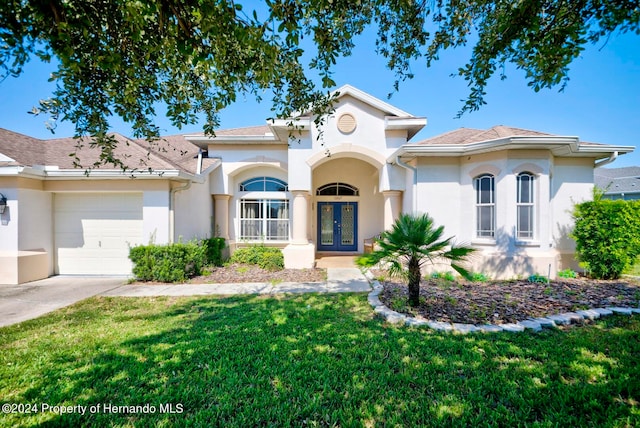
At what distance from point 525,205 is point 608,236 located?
246cm

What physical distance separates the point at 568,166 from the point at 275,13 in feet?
39.5

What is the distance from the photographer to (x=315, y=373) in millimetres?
3598

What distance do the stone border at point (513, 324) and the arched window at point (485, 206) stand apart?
4.07m

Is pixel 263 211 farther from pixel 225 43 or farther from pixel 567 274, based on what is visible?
pixel 567 274

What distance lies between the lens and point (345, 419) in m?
2.80

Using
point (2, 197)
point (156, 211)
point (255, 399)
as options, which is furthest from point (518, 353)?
point (2, 197)

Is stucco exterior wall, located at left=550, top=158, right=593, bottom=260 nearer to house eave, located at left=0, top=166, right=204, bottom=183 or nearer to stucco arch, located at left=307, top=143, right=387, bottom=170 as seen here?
stucco arch, located at left=307, top=143, right=387, bottom=170

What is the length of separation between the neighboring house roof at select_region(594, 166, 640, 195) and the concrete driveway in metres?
32.8

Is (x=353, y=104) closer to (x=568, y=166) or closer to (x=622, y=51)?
(x=622, y=51)

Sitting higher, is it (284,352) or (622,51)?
(622,51)

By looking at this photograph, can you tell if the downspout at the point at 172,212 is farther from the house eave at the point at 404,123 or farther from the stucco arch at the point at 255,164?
the house eave at the point at 404,123

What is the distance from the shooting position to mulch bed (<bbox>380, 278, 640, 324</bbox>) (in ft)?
18.7

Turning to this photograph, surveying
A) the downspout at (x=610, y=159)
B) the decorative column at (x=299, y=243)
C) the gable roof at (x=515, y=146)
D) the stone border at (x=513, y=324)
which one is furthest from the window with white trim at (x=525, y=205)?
the decorative column at (x=299, y=243)

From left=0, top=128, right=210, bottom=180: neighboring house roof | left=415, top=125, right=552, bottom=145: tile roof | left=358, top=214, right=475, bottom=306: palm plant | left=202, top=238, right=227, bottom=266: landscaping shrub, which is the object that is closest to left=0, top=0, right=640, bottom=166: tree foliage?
left=358, top=214, right=475, bottom=306: palm plant
